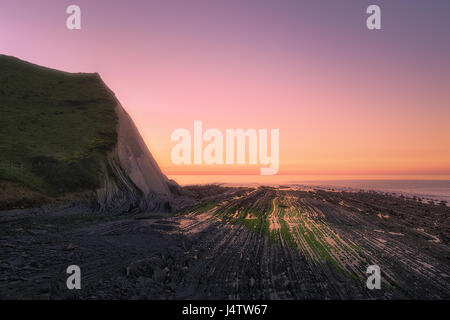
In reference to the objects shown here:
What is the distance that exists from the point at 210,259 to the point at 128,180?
14489 millimetres

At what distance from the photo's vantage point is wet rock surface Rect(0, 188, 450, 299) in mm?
6570

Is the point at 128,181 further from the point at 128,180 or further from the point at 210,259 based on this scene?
the point at 210,259

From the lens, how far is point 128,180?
2097 centimetres

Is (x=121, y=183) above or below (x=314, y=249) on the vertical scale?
above

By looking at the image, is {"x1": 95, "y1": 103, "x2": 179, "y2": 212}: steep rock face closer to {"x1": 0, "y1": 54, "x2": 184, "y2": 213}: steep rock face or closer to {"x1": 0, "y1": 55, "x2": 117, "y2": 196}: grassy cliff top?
{"x1": 0, "y1": 54, "x2": 184, "y2": 213}: steep rock face

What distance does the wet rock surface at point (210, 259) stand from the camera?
6.57m

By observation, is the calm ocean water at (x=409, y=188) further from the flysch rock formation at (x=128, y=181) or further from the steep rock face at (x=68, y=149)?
the steep rock face at (x=68, y=149)

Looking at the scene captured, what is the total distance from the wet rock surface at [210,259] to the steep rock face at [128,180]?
129 inches

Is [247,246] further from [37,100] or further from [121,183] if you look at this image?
[37,100]

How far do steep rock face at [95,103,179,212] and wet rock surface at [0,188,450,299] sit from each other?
329 cm

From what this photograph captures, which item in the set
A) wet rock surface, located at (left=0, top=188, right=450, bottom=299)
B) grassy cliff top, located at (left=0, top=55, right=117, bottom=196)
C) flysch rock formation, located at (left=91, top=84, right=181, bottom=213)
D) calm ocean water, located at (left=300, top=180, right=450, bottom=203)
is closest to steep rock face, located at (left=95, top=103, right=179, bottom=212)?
flysch rock formation, located at (left=91, top=84, right=181, bottom=213)

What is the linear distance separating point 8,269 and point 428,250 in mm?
17474

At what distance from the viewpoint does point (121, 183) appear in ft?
65.7

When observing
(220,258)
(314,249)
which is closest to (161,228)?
(220,258)
